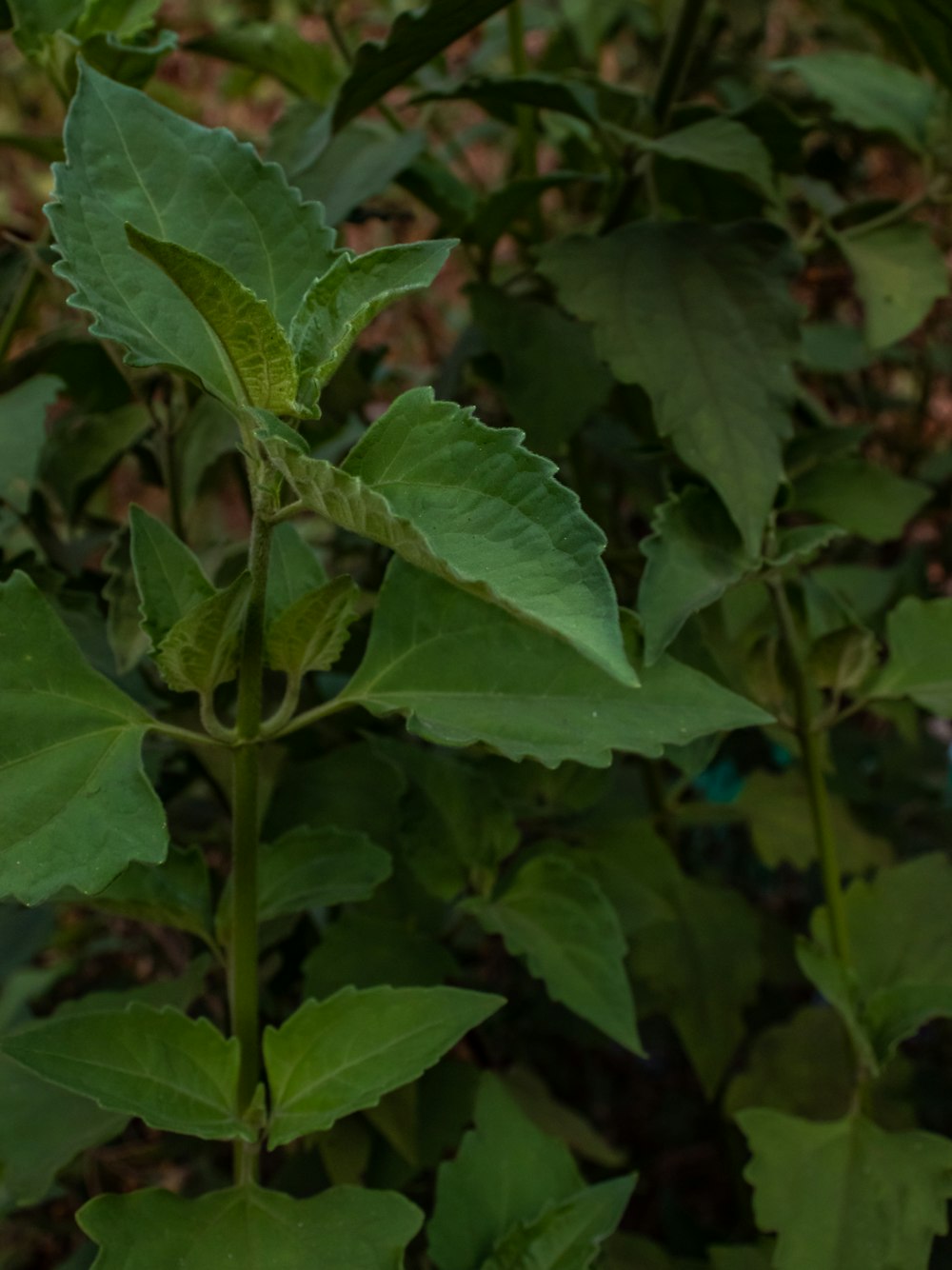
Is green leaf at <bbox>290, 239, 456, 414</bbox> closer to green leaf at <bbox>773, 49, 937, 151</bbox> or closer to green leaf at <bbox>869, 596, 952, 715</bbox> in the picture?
green leaf at <bbox>869, 596, 952, 715</bbox>

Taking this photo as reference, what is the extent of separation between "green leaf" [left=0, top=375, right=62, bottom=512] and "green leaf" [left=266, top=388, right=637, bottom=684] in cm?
28

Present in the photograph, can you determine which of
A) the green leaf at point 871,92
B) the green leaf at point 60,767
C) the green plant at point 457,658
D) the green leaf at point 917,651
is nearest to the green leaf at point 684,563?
the green plant at point 457,658

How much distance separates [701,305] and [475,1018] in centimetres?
46

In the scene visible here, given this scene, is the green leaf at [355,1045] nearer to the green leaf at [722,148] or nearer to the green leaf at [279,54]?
the green leaf at [722,148]

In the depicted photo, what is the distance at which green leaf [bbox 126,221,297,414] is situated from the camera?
1.60ft

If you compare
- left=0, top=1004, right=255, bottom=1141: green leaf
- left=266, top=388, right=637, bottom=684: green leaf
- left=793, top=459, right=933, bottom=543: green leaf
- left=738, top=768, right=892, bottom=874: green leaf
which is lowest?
left=738, top=768, right=892, bottom=874: green leaf

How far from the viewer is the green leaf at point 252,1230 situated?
1.94ft

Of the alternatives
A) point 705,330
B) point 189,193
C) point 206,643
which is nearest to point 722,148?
point 705,330

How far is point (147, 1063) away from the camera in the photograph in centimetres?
63

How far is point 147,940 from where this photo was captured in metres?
1.18

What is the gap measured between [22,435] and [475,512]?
37 centimetres

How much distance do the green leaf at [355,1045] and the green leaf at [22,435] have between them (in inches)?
13.2

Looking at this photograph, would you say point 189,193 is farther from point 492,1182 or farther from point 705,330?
point 492,1182

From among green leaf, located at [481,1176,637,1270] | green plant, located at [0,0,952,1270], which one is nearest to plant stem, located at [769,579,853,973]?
green plant, located at [0,0,952,1270]
